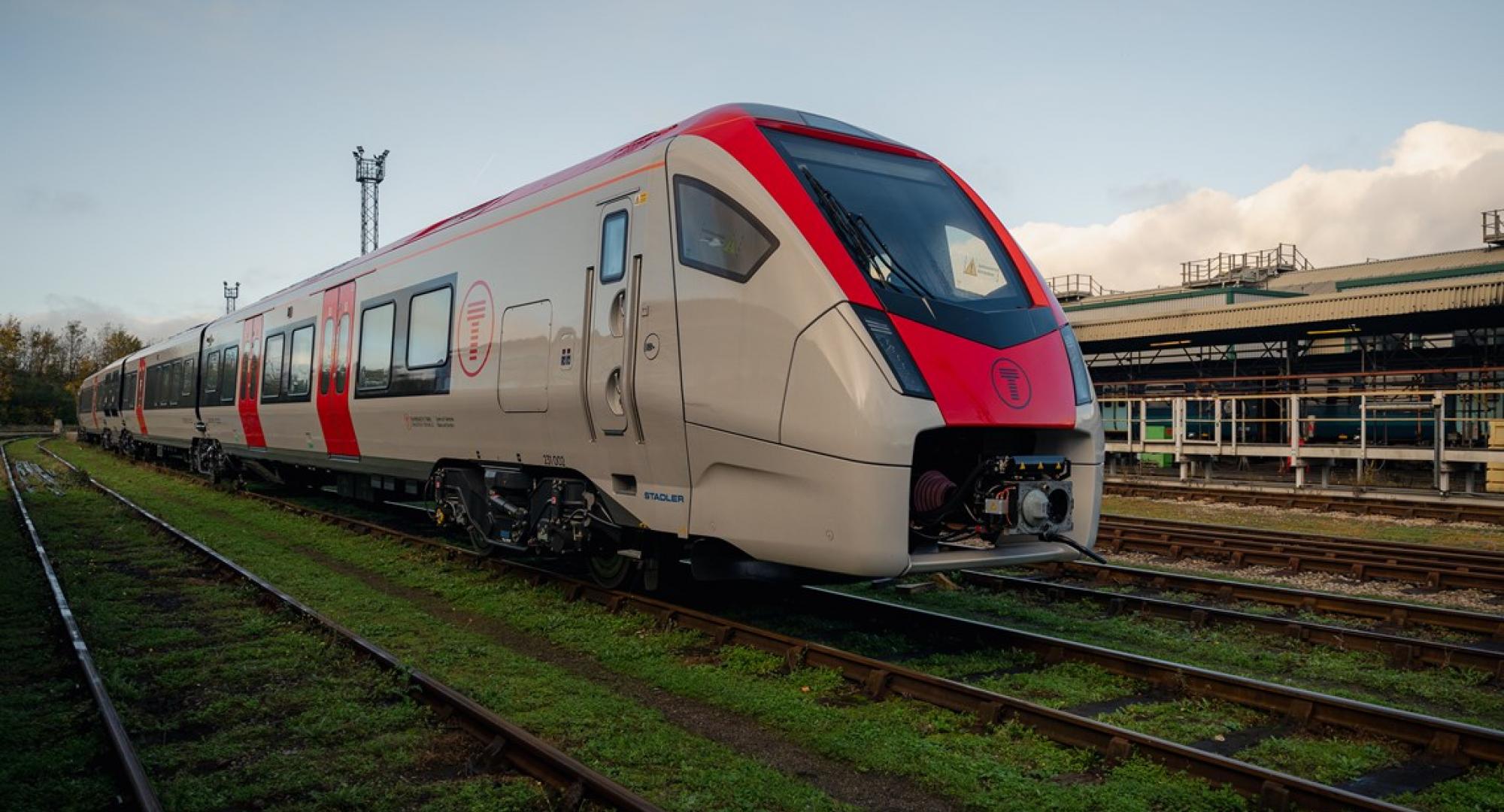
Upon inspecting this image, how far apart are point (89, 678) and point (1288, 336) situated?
27.9m

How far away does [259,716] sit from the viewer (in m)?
5.86

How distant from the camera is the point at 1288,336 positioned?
2661 cm

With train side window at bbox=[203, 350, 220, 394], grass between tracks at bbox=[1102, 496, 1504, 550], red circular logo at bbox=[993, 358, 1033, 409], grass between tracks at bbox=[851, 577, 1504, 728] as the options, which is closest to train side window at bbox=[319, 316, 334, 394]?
train side window at bbox=[203, 350, 220, 394]

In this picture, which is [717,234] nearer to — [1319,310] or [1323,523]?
[1323,523]

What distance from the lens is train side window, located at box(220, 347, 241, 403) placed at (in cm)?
1766

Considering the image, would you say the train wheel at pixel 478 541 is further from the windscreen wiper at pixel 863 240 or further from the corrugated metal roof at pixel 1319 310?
the corrugated metal roof at pixel 1319 310

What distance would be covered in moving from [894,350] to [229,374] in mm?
16021

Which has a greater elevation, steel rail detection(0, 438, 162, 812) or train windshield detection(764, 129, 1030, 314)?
train windshield detection(764, 129, 1030, 314)

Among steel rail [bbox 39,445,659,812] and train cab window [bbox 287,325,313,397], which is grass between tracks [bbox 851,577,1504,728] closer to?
steel rail [bbox 39,445,659,812]

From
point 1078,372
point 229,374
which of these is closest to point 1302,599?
point 1078,372

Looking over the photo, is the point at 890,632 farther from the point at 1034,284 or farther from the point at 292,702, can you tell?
the point at 292,702

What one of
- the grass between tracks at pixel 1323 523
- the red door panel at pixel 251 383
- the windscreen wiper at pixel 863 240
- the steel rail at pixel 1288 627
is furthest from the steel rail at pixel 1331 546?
the red door panel at pixel 251 383

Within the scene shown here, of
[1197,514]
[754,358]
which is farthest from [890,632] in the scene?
[1197,514]

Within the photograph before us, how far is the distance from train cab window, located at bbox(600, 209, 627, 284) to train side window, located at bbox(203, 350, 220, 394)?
47.0 ft
